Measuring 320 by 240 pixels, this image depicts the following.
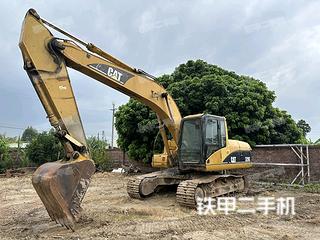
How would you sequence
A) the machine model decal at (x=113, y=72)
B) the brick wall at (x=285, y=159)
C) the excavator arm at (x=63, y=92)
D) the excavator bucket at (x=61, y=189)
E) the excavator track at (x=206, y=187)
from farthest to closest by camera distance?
the brick wall at (x=285, y=159) → the excavator track at (x=206, y=187) → the machine model decal at (x=113, y=72) → the excavator arm at (x=63, y=92) → the excavator bucket at (x=61, y=189)

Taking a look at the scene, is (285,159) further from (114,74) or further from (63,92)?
(63,92)

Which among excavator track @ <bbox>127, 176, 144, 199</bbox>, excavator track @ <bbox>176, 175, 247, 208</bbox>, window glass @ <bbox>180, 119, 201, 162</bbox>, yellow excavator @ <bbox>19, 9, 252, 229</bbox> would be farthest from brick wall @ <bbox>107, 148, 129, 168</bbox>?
window glass @ <bbox>180, 119, 201, 162</bbox>

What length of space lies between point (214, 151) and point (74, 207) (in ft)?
15.0

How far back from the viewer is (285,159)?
13.4 m

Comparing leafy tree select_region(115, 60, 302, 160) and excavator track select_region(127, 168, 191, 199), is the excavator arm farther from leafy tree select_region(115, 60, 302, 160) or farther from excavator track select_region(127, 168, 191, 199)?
leafy tree select_region(115, 60, 302, 160)

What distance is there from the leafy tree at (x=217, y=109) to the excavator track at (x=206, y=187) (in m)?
4.27

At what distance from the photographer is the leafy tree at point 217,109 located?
15438mm

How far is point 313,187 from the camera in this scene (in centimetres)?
1201

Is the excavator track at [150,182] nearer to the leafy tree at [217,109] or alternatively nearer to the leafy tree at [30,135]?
the leafy tree at [217,109]

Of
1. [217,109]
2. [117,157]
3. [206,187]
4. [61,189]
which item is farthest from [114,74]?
[117,157]

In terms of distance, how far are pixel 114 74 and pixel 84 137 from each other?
6.41 ft

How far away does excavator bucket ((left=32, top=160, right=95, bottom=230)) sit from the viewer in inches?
229

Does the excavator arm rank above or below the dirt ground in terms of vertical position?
above

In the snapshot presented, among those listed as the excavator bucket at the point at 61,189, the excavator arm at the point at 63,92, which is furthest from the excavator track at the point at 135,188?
the excavator bucket at the point at 61,189
